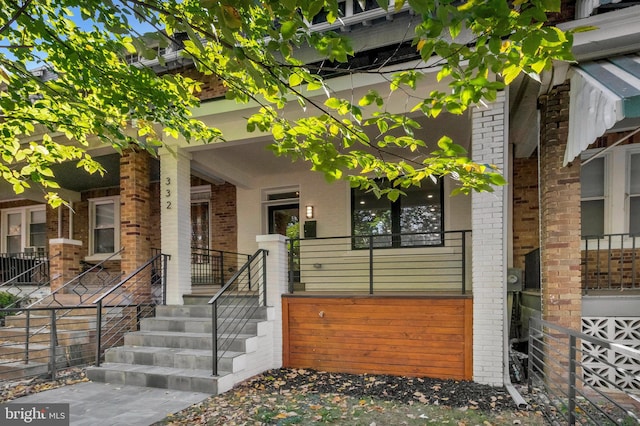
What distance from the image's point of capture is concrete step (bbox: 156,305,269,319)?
5684mm

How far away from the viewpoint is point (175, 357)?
5.02 m

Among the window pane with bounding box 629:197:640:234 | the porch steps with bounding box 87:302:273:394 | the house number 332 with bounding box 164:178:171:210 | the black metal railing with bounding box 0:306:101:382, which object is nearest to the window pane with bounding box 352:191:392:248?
the porch steps with bounding box 87:302:273:394

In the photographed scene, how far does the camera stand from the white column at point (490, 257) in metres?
4.66

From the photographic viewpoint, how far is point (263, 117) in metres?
3.08

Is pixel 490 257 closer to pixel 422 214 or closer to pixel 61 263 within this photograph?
pixel 422 214

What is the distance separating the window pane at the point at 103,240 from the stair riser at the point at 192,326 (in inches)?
203

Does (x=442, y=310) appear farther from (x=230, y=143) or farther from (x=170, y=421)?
(x=230, y=143)

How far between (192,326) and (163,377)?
43.7 inches

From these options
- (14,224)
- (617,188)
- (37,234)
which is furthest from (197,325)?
(14,224)

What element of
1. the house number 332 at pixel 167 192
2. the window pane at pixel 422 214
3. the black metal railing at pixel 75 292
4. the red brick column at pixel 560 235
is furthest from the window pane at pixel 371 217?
the black metal railing at pixel 75 292

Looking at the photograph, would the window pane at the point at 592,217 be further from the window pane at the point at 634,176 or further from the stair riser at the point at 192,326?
the stair riser at the point at 192,326

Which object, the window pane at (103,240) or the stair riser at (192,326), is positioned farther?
the window pane at (103,240)

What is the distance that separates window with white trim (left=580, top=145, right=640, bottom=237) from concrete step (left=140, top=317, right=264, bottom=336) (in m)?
5.26

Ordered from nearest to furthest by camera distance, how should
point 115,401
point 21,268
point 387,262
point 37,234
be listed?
point 115,401 < point 387,262 < point 21,268 < point 37,234
